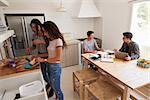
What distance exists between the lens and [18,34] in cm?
317

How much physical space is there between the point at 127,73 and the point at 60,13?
113 inches

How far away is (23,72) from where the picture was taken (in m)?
1.51

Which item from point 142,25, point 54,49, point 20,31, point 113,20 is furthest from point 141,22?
point 20,31

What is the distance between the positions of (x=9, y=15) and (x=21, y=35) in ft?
1.99

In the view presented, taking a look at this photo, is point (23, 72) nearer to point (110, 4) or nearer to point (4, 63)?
point (4, 63)

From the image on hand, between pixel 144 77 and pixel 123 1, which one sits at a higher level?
pixel 123 1

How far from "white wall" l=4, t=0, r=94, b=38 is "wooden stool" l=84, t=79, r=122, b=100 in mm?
2518

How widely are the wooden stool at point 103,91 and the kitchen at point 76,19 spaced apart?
0.88 metres

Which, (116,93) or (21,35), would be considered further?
(21,35)

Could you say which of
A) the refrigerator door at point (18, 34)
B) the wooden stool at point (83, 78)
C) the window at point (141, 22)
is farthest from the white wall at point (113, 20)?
the refrigerator door at point (18, 34)

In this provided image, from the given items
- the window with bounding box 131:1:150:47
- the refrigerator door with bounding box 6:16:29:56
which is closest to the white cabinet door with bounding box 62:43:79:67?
the refrigerator door with bounding box 6:16:29:56

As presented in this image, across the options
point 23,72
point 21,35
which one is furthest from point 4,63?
point 21,35

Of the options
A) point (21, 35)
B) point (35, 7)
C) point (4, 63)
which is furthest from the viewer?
point (35, 7)

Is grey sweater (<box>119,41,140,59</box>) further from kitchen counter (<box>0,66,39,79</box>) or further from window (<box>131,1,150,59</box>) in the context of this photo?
kitchen counter (<box>0,66,39,79</box>)
